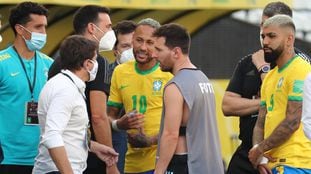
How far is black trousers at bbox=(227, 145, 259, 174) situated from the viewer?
1102 cm

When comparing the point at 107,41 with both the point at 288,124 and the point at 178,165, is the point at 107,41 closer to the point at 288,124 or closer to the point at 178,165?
the point at 178,165

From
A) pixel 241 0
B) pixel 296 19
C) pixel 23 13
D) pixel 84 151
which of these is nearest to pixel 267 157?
pixel 84 151

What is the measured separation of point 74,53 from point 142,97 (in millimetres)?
1658

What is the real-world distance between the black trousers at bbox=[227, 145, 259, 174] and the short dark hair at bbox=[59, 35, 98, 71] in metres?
2.10

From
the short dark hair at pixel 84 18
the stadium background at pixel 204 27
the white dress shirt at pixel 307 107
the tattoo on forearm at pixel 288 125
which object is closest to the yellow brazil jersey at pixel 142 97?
the short dark hair at pixel 84 18

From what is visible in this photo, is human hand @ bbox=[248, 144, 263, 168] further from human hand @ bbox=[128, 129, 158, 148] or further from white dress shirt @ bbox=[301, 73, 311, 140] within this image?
white dress shirt @ bbox=[301, 73, 311, 140]

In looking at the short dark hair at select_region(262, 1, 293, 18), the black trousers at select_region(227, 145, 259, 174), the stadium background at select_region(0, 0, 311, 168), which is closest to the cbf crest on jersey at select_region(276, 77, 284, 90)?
the short dark hair at select_region(262, 1, 293, 18)

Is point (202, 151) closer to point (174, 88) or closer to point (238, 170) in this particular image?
point (174, 88)

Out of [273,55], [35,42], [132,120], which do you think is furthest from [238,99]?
[35,42]

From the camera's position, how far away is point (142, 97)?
11.1 metres

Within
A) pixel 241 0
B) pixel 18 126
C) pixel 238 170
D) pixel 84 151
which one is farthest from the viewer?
pixel 241 0

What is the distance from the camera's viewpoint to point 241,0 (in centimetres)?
1752

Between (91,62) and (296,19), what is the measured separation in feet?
41.3

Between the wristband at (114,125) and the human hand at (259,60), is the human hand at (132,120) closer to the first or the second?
the wristband at (114,125)
